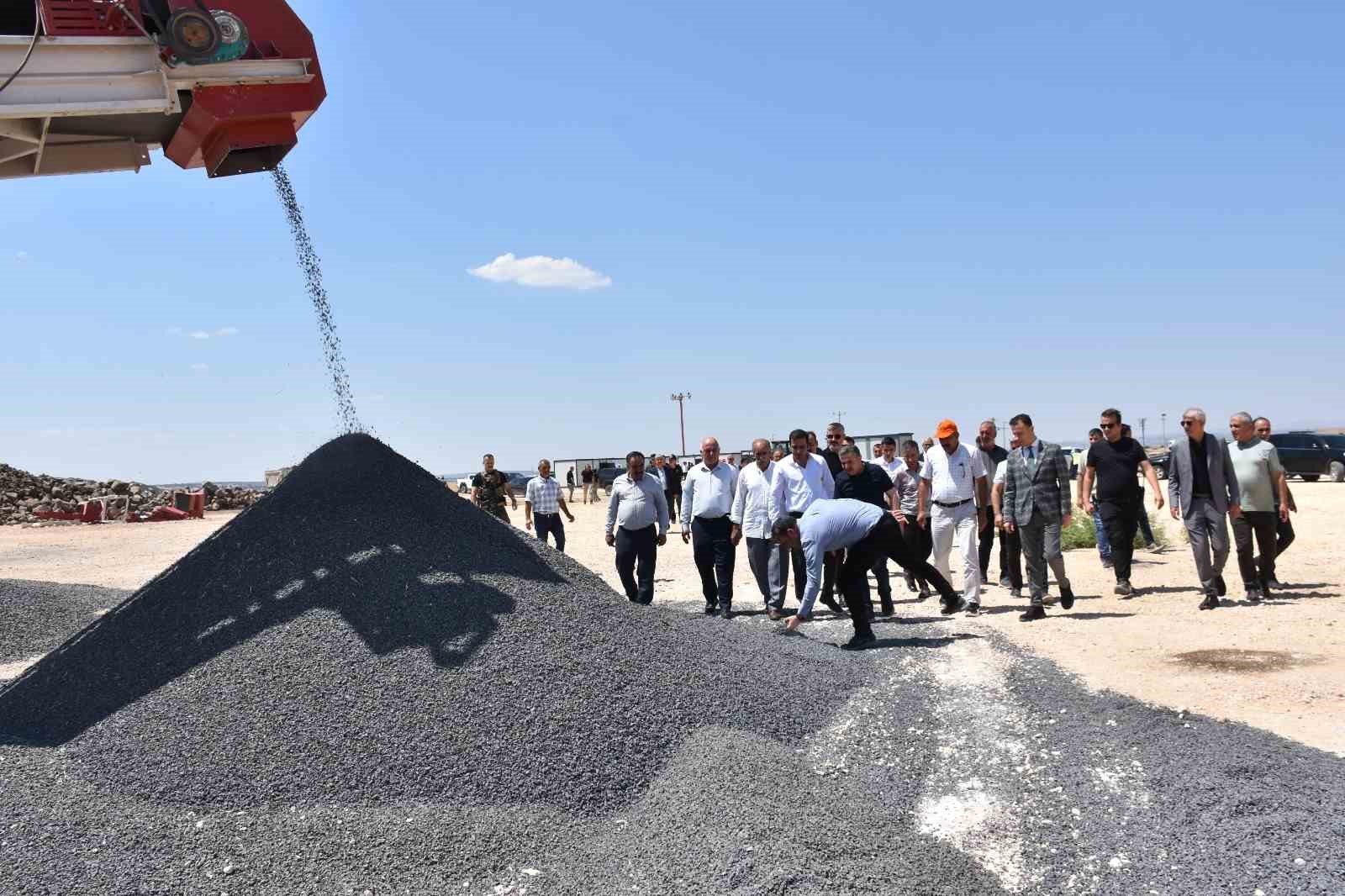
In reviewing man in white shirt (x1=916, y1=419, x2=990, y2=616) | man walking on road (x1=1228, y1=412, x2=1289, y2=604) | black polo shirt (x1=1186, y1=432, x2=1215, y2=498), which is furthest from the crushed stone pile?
man walking on road (x1=1228, y1=412, x2=1289, y2=604)

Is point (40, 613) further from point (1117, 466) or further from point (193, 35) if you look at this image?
point (1117, 466)

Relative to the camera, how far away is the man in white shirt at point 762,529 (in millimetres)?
8719

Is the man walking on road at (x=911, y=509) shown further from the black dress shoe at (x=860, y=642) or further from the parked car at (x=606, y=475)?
the parked car at (x=606, y=475)

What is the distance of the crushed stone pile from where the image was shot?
3752 mm

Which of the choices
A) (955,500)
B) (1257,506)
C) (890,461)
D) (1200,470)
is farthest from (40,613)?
(1257,506)

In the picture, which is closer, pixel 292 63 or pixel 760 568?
pixel 292 63

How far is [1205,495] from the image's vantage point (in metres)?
8.45

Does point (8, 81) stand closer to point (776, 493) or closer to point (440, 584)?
point (440, 584)

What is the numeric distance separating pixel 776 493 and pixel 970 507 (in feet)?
5.80

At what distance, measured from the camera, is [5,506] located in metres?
30.3

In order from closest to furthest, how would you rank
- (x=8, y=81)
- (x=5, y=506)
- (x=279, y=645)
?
1. (x=279, y=645)
2. (x=8, y=81)
3. (x=5, y=506)

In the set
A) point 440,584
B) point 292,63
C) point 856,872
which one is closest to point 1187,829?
point 856,872

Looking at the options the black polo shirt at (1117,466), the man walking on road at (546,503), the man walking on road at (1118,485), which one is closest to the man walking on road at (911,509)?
the man walking on road at (1118,485)

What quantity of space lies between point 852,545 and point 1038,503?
215cm
